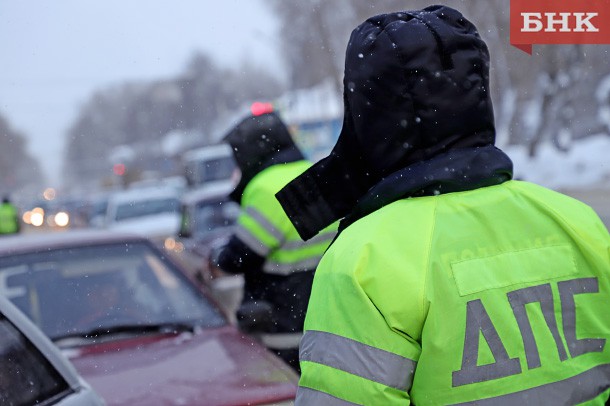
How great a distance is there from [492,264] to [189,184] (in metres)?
19.8

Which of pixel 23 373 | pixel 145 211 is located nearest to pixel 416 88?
pixel 23 373

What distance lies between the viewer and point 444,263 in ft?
5.44

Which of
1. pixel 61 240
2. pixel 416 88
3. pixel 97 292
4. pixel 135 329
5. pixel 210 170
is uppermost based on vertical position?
pixel 416 88

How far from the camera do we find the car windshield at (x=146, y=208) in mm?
16969

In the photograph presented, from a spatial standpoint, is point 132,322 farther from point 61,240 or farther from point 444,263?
point 444,263

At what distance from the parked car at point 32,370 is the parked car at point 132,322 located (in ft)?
1.70

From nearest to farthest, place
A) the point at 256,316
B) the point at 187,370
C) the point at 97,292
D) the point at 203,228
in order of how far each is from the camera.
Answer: the point at 187,370 → the point at 256,316 → the point at 97,292 → the point at 203,228

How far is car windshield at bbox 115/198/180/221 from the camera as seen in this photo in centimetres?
1697

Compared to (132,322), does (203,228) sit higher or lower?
lower

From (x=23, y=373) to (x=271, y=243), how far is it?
5.38 ft

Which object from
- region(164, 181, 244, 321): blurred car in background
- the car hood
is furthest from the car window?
region(164, 181, 244, 321): blurred car in background

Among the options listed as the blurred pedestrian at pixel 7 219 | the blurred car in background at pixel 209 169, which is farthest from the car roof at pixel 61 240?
the blurred car in background at pixel 209 169

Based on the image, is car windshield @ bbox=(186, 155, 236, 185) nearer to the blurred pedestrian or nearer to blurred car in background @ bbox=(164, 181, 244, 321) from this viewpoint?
the blurred pedestrian

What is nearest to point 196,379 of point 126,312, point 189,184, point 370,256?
point 126,312
